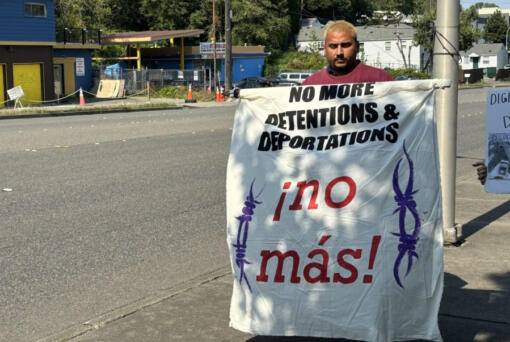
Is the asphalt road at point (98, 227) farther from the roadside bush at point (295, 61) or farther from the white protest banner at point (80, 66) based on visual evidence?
the roadside bush at point (295, 61)

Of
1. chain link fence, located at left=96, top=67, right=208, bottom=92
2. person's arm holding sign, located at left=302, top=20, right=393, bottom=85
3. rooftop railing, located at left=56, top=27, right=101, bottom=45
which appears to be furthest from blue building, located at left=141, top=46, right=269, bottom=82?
person's arm holding sign, located at left=302, top=20, right=393, bottom=85

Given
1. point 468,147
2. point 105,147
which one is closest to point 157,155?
point 105,147

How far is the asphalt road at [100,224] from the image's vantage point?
214 inches

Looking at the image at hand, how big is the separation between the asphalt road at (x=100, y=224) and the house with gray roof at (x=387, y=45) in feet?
236

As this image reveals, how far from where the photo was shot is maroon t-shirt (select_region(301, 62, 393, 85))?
445 centimetres

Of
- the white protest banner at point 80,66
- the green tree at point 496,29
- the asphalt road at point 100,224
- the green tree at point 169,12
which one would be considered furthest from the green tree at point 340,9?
the asphalt road at point 100,224

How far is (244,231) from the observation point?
13.1 ft

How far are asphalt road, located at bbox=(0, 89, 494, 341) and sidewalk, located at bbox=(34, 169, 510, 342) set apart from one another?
1.06 ft

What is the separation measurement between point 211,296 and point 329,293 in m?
1.53

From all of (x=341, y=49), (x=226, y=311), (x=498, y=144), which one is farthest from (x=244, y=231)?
(x=498, y=144)

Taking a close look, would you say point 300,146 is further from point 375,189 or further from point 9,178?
point 9,178

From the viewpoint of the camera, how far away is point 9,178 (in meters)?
10.9

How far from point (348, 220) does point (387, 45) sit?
87.2 metres

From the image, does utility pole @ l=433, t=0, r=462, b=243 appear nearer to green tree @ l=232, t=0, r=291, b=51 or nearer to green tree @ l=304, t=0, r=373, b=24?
green tree @ l=232, t=0, r=291, b=51
